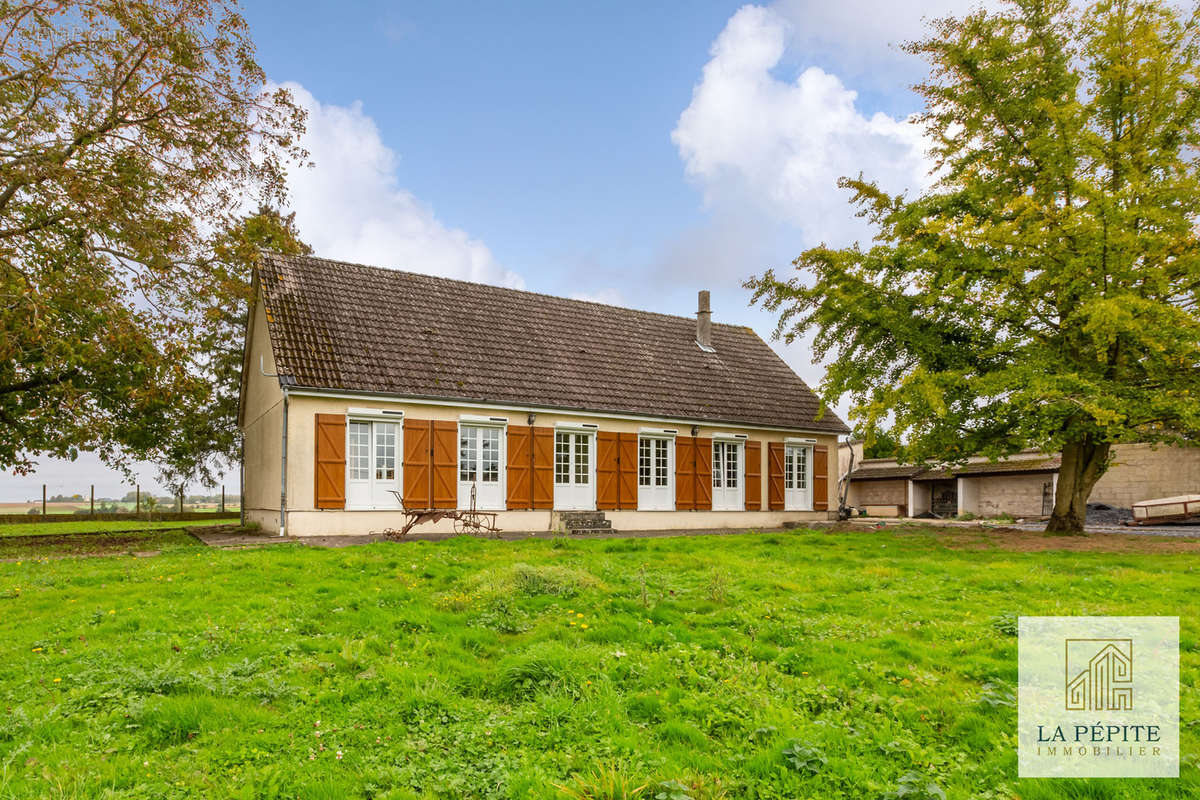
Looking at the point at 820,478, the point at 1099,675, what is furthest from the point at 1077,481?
the point at 1099,675

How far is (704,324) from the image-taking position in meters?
25.0

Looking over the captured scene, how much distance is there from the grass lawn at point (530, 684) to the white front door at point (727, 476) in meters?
11.9

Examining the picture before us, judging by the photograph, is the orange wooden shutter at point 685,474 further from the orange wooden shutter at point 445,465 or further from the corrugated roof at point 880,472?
the corrugated roof at point 880,472

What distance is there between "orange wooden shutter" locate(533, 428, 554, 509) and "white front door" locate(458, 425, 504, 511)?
0.86 meters

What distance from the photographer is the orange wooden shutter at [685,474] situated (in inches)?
808

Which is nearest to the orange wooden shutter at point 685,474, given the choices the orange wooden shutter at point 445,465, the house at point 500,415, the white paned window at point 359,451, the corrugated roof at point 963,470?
the house at point 500,415

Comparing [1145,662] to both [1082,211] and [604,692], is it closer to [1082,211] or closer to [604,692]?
[604,692]

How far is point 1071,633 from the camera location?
6043mm

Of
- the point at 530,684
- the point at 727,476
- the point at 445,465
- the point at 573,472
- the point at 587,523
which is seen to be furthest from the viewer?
the point at 727,476

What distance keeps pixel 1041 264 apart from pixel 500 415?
39.3 feet

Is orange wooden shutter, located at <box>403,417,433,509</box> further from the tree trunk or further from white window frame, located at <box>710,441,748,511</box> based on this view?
the tree trunk

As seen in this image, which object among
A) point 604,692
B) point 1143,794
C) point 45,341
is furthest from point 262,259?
point 1143,794

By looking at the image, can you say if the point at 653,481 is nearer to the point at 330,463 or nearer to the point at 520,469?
the point at 520,469

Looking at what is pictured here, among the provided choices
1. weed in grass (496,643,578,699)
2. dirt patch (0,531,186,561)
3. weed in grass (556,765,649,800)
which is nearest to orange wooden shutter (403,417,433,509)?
dirt patch (0,531,186,561)
